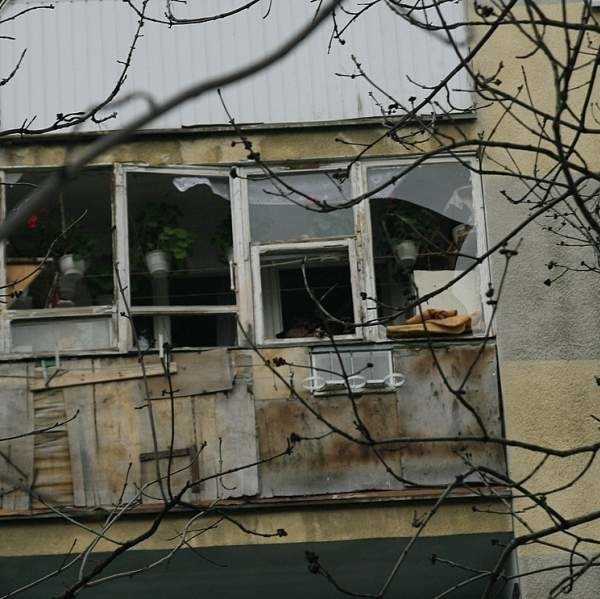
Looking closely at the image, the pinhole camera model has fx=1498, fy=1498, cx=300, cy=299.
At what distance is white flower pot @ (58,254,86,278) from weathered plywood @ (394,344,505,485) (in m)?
2.68

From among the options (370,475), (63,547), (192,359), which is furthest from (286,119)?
(63,547)

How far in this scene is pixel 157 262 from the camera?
12.0 metres

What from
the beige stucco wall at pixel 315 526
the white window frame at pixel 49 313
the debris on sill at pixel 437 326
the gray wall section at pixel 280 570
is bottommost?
the gray wall section at pixel 280 570

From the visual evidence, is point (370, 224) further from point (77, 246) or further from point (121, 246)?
point (77, 246)

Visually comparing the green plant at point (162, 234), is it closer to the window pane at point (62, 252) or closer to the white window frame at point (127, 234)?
the white window frame at point (127, 234)

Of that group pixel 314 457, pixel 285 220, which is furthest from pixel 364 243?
pixel 314 457

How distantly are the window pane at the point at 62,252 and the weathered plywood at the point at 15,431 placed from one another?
72cm

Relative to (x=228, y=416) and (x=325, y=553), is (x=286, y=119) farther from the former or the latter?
(x=325, y=553)

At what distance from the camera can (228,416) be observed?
438 inches

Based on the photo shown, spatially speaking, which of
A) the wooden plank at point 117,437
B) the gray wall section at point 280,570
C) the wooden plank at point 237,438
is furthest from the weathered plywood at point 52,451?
the wooden plank at point 237,438

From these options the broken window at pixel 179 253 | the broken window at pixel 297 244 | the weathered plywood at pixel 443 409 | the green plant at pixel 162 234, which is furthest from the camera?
the green plant at pixel 162 234

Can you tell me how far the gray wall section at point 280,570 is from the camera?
36.4 feet

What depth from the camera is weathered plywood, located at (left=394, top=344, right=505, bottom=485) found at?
11039 millimetres

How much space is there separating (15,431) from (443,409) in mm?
3166
